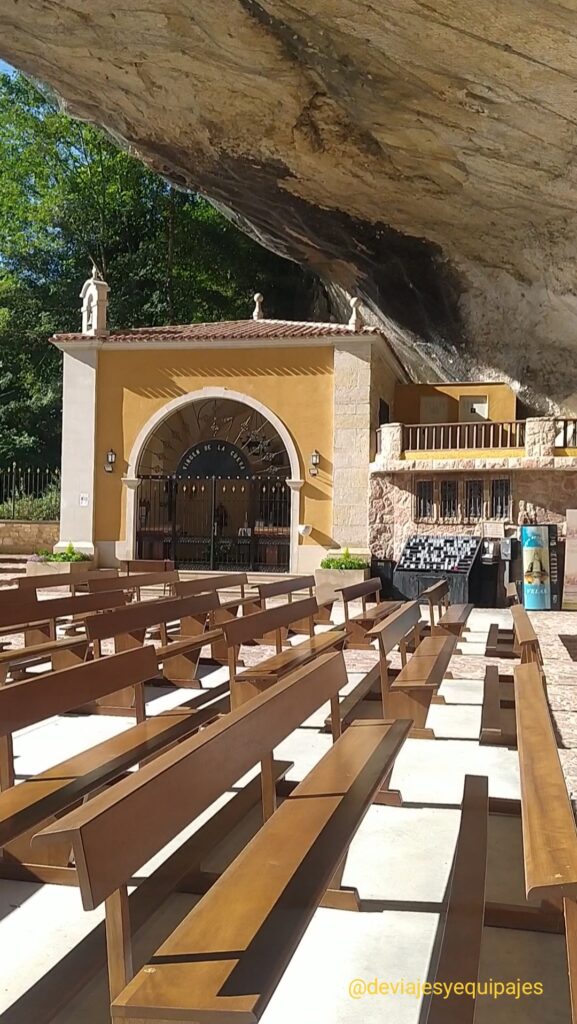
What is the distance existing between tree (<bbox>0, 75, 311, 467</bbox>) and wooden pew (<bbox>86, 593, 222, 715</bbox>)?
25.2m

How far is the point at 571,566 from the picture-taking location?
1364 cm

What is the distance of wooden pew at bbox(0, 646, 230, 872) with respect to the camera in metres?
3.05

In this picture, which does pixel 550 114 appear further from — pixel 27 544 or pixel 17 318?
pixel 17 318

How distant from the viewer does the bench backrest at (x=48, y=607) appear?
584 cm

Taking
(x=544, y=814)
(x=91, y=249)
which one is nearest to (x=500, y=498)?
(x=544, y=814)

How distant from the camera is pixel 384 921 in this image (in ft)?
9.83

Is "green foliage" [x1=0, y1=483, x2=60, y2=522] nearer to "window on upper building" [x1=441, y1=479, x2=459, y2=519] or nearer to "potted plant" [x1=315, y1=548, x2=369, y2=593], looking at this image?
"potted plant" [x1=315, y1=548, x2=369, y2=593]

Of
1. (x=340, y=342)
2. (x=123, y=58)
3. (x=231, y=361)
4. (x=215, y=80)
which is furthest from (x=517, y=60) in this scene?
(x=231, y=361)

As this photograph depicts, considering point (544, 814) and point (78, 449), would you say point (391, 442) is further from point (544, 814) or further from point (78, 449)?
point (544, 814)

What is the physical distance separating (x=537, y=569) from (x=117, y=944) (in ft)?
41.1

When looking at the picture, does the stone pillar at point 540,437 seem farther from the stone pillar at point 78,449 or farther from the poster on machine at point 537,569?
the stone pillar at point 78,449

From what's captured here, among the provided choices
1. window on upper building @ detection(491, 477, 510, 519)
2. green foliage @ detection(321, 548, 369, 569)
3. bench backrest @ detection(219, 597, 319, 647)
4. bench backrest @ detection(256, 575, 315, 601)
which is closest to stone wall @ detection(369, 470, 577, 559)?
window on upper building @ detection(491, 477, 510, 519)

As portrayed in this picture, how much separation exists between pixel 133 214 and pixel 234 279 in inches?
195

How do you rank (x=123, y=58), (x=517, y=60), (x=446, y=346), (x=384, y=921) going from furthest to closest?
(x=446, y=346)
(x=123, y=58)
(x=517, y=60)
(x=384, y=921)
